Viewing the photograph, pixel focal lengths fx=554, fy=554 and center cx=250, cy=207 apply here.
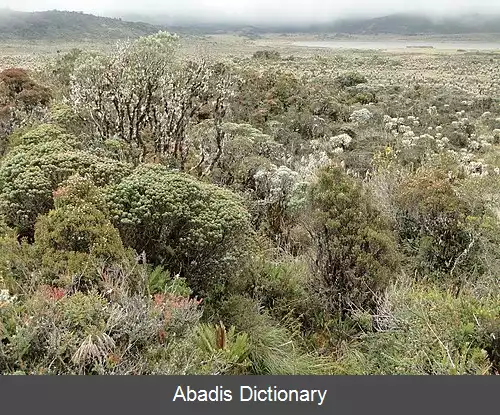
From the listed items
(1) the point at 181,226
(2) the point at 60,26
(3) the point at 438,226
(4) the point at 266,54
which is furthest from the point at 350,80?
(1) the point at 181,226

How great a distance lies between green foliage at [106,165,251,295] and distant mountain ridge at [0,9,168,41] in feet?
32.1

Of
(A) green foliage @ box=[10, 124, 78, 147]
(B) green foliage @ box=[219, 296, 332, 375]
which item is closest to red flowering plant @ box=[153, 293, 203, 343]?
(B) green foliage @ box=[219, 296, 332, 375]

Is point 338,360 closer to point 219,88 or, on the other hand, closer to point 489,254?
point 489,254

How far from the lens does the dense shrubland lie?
11.1 feet

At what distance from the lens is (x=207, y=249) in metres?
5.11

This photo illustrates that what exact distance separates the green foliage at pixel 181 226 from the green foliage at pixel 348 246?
0.87 meters

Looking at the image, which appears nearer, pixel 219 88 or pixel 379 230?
pixel 379 230

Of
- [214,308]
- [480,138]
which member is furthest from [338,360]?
[480,138]

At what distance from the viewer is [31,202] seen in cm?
536

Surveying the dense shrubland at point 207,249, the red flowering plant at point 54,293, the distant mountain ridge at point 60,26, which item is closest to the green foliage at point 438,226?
the dense shrubland at point 207,249

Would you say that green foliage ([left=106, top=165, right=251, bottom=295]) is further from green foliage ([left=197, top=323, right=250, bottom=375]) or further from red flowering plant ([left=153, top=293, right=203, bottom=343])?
red flowering plant ([left=153, top=293, right=203, bottom=343])

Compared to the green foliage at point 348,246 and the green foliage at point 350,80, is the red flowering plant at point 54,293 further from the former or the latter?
the green foliage at point 350,80

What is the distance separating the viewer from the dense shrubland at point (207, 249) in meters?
3.38

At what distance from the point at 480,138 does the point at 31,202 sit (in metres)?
12.0
